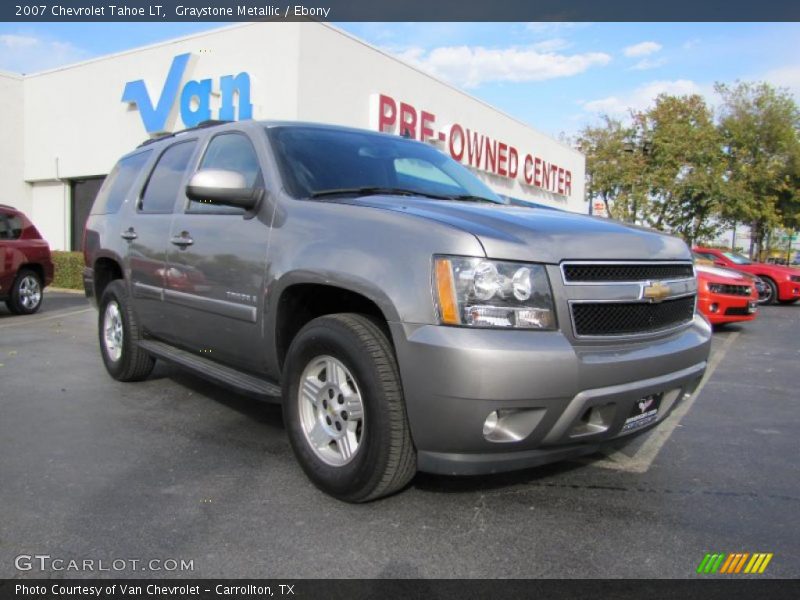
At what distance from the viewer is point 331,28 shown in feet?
41.3

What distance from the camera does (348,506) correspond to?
2943 millimetres

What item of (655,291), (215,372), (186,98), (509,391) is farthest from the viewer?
(186,98)

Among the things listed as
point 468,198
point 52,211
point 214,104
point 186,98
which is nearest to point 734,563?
point 468,198

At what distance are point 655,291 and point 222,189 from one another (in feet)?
7.12

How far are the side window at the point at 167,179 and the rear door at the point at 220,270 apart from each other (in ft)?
0.92

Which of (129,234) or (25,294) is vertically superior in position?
(129,234)

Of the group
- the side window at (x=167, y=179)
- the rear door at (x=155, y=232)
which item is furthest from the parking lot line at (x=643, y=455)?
the side window at (x=167, y=179)

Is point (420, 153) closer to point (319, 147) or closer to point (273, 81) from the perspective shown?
point (319, 147)

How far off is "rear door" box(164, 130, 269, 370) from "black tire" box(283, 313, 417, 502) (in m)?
0.61

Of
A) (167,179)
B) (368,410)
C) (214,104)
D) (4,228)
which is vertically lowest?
(368,410)

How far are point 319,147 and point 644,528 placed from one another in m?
2.62

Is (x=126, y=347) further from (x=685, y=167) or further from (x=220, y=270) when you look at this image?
Result: (x=685, y=167)

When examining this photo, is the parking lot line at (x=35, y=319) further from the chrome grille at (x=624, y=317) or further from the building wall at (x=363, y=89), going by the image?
the chrome grille at (x=624, y=317)

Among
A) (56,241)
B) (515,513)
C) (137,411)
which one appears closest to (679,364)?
(515,513)
